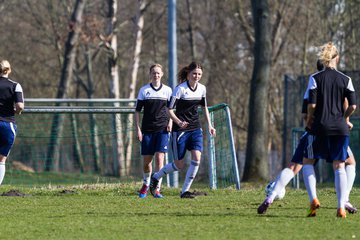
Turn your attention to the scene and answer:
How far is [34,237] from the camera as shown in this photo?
398 inches

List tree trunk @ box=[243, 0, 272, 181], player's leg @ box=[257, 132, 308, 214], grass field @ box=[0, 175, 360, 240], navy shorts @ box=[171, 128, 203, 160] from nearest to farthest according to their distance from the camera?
grass field @ box=[0, 175, 360, 240]
player's leg @ box=[257, 132, 308, 214]
navy shorts @ box=[171, 128, 203, 160]
tree trunk @ box=[243, 0, 272, 181]

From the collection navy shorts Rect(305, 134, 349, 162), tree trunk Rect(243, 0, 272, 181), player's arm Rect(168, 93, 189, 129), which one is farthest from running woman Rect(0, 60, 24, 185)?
tree trunk Rect(243, 0, 272, 181)

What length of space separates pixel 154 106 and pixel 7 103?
2223 millimetres

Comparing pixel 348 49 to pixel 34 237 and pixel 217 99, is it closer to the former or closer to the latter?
pixel 217 99

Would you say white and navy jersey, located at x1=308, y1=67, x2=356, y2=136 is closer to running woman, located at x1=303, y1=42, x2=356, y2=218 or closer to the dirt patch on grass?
running woman, located at x1=303, y1=42, x2=356, y2=218

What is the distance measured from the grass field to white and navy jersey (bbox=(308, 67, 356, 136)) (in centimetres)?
106

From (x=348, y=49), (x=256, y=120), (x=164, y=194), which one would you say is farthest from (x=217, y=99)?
(x=164, y=194)

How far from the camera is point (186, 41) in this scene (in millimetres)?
50812

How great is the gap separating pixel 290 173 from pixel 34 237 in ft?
11.1

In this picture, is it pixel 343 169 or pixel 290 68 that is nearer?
pixel 343 169

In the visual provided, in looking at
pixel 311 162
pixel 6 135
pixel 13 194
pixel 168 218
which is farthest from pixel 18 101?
pixel 311 162

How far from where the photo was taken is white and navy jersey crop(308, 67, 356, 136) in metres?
11.4

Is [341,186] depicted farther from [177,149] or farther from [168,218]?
[177,149]

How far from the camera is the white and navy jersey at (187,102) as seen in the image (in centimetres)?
1453
